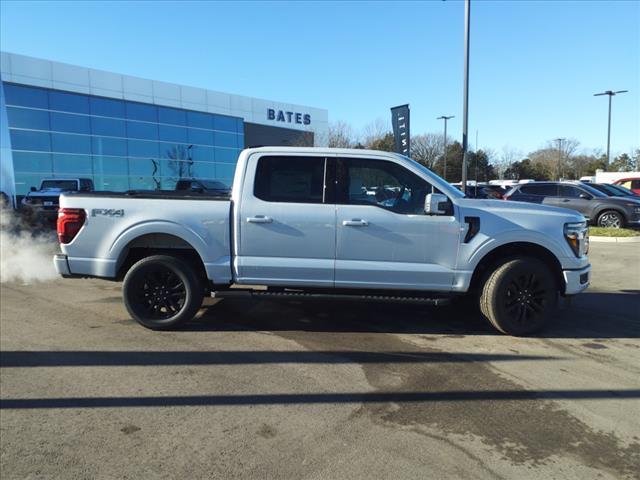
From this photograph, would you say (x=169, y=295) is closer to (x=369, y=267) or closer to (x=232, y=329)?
(x=232, y=329)

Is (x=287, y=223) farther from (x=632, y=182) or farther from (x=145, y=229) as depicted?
(x=632, y=182)

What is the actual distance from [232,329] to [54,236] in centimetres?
1006

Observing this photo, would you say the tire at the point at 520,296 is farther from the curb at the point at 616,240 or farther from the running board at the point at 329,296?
the curb at the point at 616,240

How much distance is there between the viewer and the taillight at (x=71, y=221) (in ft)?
18.6

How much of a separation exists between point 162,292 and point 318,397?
269cm

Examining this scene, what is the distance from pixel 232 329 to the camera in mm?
5855

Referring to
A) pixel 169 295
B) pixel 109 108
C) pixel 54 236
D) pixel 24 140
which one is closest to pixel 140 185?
pixel 109 108

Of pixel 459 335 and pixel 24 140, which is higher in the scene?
pixel 24 140

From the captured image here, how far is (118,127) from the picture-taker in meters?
35.0

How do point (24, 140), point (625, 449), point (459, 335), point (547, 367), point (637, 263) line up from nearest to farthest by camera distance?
point (625, 449), point (547, 367), point (459, 335), point (637, 263), point (24, 140)

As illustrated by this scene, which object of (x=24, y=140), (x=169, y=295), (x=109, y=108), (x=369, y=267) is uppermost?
(x=109, y=108)

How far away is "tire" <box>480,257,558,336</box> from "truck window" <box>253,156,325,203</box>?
2195mm

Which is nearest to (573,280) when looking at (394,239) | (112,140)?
(394,239)

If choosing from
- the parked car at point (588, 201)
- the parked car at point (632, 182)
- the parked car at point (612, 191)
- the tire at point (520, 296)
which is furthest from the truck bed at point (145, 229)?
the parked car at point (632, 182)
